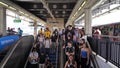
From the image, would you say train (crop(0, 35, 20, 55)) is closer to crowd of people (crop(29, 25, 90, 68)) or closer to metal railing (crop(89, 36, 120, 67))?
metal railing (crop(89, 36, 120, 67))

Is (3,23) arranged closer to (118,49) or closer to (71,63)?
(71,63)

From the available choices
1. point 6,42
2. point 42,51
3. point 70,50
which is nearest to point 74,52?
point 70,50

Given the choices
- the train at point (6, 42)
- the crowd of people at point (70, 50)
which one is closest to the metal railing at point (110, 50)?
the crowd of people at point (70, 50)

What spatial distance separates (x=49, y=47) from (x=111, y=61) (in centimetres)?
658

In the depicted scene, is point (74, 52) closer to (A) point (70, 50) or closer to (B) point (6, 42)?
(A) point (70, 50)

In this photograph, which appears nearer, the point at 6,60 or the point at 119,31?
the point at 6,60

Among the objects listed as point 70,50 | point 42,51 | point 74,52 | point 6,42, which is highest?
point 6,42

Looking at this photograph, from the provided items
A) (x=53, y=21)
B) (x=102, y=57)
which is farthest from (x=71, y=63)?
(x=53, y=21)

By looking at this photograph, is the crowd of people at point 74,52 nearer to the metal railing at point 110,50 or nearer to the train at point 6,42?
the metal railing at point 110,50

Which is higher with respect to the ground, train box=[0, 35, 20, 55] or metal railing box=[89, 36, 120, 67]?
train box=[0, 35, 20, 55]

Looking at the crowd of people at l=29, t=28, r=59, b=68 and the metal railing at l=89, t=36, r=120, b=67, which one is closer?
the metal railing at l=89, t=36, r=120, b=67

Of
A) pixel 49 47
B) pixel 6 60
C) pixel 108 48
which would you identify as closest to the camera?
pixel 6 60

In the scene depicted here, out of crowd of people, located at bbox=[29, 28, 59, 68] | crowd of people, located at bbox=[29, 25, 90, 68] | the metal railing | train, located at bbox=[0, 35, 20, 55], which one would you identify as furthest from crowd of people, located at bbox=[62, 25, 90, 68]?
train, located at bbox=[0, 35, 20, 55]

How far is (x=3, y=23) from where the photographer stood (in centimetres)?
2017
